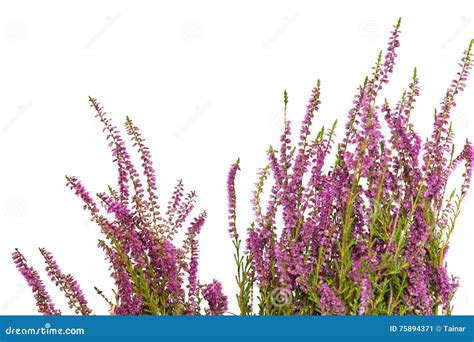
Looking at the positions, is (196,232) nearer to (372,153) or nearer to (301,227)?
(301,227)

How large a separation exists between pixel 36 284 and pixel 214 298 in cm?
99

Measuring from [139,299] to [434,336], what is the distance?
1.57m

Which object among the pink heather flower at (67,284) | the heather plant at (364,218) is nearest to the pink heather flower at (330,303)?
the heather plant at (364,218)

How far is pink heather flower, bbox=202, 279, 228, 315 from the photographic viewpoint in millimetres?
4848

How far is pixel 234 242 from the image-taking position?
4883mm

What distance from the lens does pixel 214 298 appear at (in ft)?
15.9

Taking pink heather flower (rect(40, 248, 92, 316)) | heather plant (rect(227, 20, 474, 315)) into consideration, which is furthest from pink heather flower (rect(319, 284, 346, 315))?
pink heather flower (rect(40, 248, 92, 316))

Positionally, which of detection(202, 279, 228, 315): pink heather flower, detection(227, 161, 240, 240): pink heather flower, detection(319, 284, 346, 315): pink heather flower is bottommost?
detection(319, 284, 346, 315): pink heather flower

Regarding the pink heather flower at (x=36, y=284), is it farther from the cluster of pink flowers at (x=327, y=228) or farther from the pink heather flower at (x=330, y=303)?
the pink heather flower at (x=330, y=303)

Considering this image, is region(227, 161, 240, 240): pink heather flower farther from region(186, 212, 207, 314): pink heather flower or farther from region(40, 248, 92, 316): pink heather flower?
region(40, 248, 92, 316): pink heather flower

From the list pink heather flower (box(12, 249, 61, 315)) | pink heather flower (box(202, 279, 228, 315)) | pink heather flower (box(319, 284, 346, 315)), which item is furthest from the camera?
pink heather flower (box(202, 279, 228, 315))

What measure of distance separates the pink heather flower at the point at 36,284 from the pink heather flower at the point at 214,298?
0.85 m

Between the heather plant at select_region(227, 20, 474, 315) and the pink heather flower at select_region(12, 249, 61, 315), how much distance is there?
1146mm

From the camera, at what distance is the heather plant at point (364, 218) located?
448cm
